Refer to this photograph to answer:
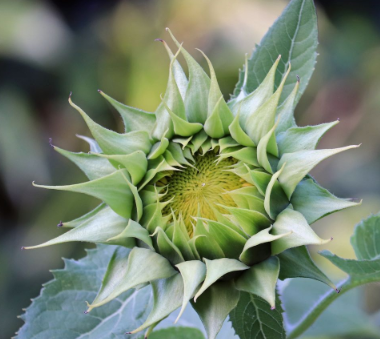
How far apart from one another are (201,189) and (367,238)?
633 mm

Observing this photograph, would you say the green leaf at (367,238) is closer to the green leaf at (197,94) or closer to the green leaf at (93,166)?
the green leaf at (197,94)

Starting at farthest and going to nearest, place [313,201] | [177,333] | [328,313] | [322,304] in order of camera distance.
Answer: [328,313], [177,333], [322,304], [313,201]

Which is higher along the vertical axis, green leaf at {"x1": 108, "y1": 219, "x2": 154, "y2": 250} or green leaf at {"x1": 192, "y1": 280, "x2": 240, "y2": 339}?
green leaf at {"x1": 108, "y1": 219, "x2": 154, "y2": 250}

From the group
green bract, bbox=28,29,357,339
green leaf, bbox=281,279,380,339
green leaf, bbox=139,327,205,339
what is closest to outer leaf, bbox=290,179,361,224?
green bract, bbox=28,29,357,339

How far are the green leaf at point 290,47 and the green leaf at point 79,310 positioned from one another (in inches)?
28.0

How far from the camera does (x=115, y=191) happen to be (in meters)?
1.35

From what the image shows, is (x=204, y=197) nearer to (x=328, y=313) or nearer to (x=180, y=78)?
(x=180, y=78)

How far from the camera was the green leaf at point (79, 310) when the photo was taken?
5.19ft

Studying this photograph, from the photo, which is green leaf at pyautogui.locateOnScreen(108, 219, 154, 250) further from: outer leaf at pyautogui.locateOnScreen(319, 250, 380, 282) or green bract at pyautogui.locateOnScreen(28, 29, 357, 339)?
outer leaf at pyautogui.locateOnScreen(319, 250, 380, 282)

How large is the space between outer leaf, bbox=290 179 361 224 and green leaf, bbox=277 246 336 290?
0.08 metres

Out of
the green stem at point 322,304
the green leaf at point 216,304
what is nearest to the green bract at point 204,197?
the green leaf at point 216,304

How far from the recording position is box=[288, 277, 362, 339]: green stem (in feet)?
5.08

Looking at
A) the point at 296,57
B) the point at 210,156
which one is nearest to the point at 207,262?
the point at 210,156

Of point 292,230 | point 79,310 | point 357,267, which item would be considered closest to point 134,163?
point 292,230
